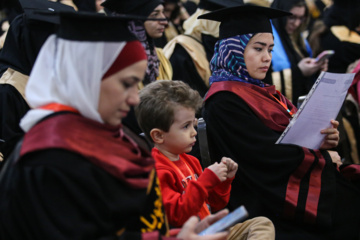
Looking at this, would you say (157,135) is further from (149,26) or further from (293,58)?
(293,58)

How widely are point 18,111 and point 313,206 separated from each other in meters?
2.20

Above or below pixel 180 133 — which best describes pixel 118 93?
above

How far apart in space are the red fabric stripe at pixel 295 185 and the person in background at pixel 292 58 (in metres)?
1.94

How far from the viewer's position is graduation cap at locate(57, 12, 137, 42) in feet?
6.14

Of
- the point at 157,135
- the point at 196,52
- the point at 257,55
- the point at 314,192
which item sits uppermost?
the point at 257,55

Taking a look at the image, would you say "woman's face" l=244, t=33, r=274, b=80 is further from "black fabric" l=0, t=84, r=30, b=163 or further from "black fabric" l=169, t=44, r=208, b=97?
"black fabric" l=169, t=44, r=208, b=97

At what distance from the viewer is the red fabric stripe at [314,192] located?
3264 millimetres

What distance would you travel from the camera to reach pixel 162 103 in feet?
8.92

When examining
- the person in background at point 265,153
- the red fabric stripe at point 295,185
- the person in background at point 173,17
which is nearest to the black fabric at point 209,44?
the person in background at point 173,17

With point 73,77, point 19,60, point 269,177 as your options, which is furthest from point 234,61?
point 73,77

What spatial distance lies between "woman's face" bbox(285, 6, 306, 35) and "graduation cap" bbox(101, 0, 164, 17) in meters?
2.02

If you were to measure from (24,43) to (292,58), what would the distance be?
3337 millimetres

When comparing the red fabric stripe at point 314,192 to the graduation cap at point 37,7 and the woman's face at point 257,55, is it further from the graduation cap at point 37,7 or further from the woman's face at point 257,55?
the graduation cap at point 37,7

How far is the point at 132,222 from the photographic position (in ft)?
6.44
